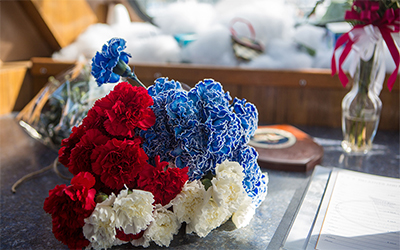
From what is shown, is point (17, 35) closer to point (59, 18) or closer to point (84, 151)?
point (59, 18)

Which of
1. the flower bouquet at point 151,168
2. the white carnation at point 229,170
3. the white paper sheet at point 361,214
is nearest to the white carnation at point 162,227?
the flower bouquet at point 151,168

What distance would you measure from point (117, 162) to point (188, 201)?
13cm

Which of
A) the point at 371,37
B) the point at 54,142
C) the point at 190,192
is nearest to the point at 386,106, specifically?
the point at 371,37

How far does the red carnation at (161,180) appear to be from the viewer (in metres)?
0.57

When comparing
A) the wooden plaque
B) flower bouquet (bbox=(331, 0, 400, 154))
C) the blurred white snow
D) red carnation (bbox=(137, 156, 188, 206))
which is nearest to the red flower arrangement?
red carnation (bbox=(137, 156, 188, 206))

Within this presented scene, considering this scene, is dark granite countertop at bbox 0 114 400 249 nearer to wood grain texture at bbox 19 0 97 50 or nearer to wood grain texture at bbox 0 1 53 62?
wood grain texture at bbox 0 1 53 62

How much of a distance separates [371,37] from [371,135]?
0.29 meters

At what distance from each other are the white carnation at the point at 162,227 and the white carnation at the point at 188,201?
0.01 m

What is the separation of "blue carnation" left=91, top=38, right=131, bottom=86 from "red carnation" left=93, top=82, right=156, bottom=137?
0.26 feet

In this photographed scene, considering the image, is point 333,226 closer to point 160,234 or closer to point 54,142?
point 160,234

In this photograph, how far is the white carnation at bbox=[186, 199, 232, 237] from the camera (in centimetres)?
58

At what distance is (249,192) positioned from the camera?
0.66 m

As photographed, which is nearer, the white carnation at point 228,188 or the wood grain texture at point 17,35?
the white carnation at point 228,188

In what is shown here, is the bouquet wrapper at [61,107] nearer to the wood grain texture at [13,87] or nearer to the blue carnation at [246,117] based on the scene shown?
the blue carnation at [246,117]
